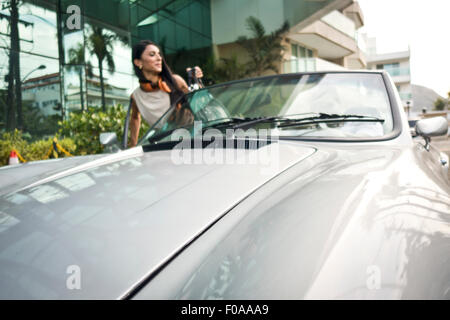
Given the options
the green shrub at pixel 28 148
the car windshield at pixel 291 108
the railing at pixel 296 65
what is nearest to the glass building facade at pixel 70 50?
the green shrub at pixel 28 148

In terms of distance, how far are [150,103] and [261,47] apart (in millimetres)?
15011

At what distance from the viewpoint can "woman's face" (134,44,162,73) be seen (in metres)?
3.03

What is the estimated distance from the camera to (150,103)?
2941mm

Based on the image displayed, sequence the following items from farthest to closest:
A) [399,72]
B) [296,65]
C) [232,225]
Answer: [399,72], [296,65], [232,225]

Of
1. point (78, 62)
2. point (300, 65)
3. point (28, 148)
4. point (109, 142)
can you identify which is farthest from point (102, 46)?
point (300, 65)

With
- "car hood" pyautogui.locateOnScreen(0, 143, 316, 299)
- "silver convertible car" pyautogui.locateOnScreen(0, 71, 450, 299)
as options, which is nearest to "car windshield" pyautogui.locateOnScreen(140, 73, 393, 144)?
"silver convertible car" pyautogui.locateOnScreen(0, 71, 450, 299)

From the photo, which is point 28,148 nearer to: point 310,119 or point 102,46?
point 102,46

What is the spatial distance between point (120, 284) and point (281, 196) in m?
0.53

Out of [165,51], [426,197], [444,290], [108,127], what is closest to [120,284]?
[444,290]

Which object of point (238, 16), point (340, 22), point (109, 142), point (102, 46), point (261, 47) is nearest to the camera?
point (109, 142)

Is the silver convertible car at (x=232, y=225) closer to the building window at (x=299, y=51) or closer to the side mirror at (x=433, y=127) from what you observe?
the side mirror at (x=433, y=127)

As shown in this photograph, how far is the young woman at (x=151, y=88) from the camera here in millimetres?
2932

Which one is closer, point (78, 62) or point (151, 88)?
point (151, 88)

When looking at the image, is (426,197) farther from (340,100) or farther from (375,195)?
(340,100)
